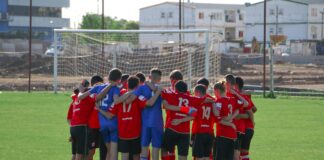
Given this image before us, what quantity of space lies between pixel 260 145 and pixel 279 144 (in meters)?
0.55

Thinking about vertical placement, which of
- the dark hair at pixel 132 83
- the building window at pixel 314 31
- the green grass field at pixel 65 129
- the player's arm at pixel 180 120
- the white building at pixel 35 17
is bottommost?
the green grass field at pixel 65 129

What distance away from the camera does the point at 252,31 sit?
102 m

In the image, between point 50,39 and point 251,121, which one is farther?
point 50,39

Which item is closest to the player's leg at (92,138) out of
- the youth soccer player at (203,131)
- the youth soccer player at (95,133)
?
the youth soccer player at (95,133)

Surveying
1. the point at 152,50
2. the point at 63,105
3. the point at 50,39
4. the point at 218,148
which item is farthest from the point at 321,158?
the point at 50,39

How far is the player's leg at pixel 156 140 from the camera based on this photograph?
12227 millimetres

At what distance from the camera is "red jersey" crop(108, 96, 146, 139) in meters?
12.1

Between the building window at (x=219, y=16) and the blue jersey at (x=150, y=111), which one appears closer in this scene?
the blue jersey at (x=150, y=111)

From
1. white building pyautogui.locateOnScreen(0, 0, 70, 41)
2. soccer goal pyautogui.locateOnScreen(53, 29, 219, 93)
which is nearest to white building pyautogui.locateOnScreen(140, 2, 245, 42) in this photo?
white building pyautogui.locateOnScreen(0, 0, 70, 41)

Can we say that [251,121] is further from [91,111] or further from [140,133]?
[91,111]

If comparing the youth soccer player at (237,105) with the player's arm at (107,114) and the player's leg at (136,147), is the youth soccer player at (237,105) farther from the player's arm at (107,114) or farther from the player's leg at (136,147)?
the player's arm at (107,114)

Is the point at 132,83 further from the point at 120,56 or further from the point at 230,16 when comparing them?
the point at 230,16

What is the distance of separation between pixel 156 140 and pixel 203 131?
33.3 inches

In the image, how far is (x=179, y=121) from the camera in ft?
40.0
